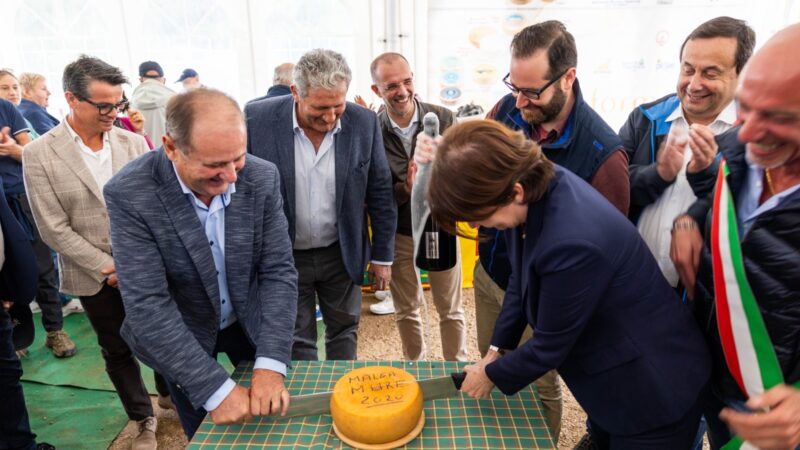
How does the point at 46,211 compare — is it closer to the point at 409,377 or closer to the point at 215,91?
the point at 215,91

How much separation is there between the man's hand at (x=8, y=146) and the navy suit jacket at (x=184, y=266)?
253 cm

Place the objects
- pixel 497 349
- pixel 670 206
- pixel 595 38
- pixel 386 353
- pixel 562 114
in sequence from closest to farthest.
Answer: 1. pixel 497 349
2. pixel 670 206
3. pixel 562 114
4. pixel 386 353
5. pixel 595 38

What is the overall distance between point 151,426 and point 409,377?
188cm

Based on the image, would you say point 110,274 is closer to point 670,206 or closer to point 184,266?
point 184,266

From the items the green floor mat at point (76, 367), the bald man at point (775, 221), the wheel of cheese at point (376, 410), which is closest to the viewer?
the bald man at point (775, 221)

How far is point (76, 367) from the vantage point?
3287 mm

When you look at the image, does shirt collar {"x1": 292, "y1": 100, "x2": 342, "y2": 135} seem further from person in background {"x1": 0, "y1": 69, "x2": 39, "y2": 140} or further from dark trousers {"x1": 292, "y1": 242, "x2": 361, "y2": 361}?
person in background {"x1": 0, "y1": 69, "x2": 39, "y2": 140}

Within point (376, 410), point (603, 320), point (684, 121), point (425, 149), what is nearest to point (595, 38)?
point (684, 121)

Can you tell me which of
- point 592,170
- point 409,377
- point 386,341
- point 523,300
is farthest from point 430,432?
point 386,341

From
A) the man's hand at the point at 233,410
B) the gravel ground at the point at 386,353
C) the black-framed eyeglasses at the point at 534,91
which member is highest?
the black-framed eyeglasses at the point at 534,91

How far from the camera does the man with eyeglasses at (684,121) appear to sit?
1636mm

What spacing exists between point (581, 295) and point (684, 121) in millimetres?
1021

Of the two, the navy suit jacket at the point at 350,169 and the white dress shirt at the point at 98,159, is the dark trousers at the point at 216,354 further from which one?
the white dress shirt at the point at 98,159

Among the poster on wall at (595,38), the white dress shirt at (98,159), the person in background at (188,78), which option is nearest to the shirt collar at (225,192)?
the white dress shirt at (98,159)
